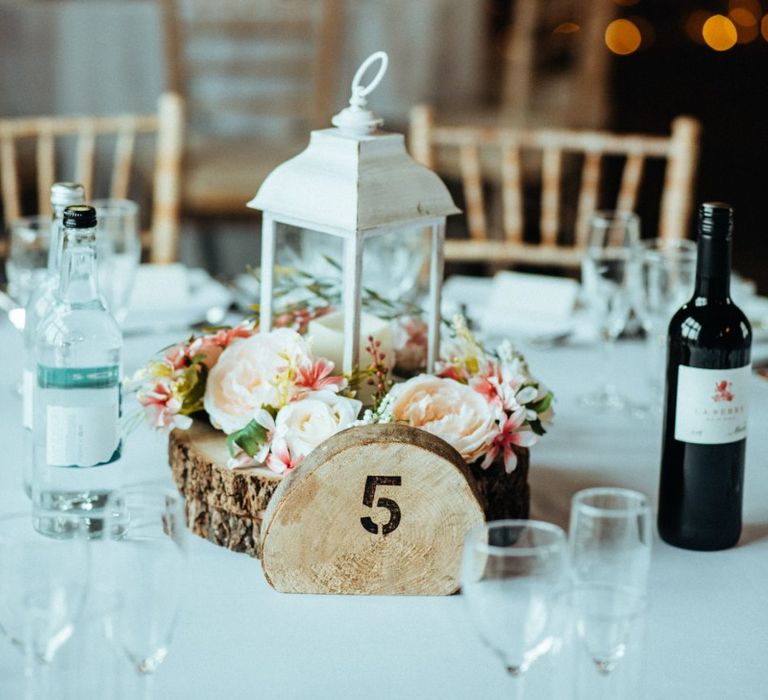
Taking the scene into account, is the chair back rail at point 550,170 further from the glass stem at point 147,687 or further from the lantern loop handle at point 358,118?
the glass stem at point 147,687

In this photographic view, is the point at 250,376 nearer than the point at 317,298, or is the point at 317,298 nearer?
the point at 250,376

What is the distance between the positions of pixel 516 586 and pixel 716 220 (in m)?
0.43

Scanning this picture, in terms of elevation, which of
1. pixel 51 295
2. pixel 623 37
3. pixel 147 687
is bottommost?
pixel 147 687

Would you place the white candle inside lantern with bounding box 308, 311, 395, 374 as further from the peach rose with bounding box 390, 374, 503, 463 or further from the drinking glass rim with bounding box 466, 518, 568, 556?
the drinking glass rim with bounding box 466, 518, 568, 556

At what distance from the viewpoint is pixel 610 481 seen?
134cm

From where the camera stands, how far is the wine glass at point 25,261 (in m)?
1.61

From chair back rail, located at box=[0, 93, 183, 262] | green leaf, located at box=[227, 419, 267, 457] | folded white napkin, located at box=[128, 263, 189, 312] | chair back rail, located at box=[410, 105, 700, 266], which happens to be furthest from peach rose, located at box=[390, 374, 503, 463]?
chair back rail, located at box=[0, 93, 183, 262]

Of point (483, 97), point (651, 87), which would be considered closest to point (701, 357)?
point (483, 97)

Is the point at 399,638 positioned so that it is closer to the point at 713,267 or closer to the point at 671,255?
the point at 713,267

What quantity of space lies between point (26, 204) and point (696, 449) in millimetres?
3173

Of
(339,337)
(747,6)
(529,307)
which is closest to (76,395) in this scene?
(339,337)

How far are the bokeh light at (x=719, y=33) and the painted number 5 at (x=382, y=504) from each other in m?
6.05

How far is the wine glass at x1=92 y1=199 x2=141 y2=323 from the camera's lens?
1.64m

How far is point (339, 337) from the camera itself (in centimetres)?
124
